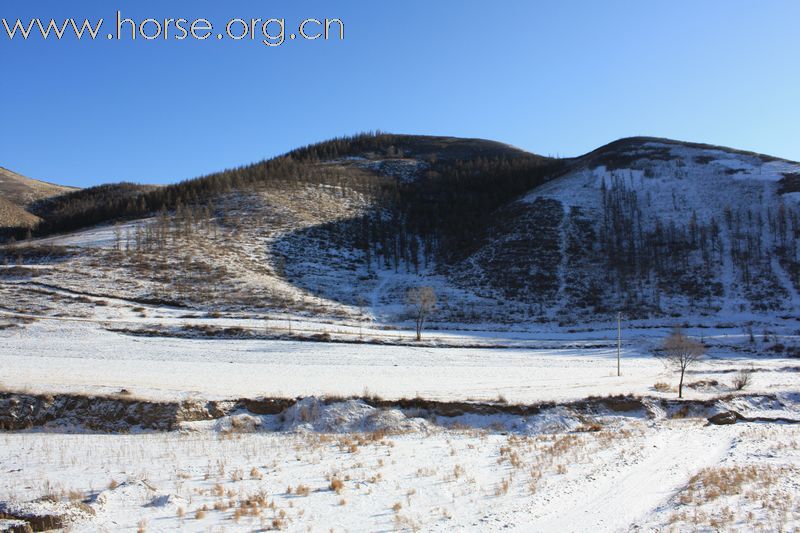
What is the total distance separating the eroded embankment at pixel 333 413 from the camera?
20.2m

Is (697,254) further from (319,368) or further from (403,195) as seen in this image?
(319,368)

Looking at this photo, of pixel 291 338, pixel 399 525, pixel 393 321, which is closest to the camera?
pixel 399 525

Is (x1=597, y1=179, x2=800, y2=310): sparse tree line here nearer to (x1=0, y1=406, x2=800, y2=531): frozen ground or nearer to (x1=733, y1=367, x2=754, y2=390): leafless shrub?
(x1=733, y1=367, x2=754, y2=390): leafless shrub

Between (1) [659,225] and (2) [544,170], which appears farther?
(2) [544,170]

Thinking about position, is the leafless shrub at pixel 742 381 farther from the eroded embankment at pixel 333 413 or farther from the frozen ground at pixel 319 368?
the eroded embankment at pixel 333 413

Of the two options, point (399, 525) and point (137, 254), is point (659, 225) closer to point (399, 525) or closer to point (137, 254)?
point (137, 254)

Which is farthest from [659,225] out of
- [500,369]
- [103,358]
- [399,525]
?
[399,525]

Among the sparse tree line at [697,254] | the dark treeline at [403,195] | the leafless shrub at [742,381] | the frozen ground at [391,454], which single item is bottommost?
the leafless shrub at [742,381]

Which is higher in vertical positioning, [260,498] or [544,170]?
[544,170]

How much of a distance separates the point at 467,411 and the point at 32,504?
15.4 metres

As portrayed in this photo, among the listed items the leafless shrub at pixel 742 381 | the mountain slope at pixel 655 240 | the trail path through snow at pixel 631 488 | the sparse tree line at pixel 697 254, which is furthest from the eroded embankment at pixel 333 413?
the sparse tree line at pixel 697 254

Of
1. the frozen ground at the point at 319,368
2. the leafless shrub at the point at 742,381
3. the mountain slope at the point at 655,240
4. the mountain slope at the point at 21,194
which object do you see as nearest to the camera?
the frozen ground at the point at 319,368

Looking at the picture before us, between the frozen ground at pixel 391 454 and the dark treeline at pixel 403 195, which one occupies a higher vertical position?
the dark treeline at pixel 403 195

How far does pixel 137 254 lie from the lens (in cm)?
6775
